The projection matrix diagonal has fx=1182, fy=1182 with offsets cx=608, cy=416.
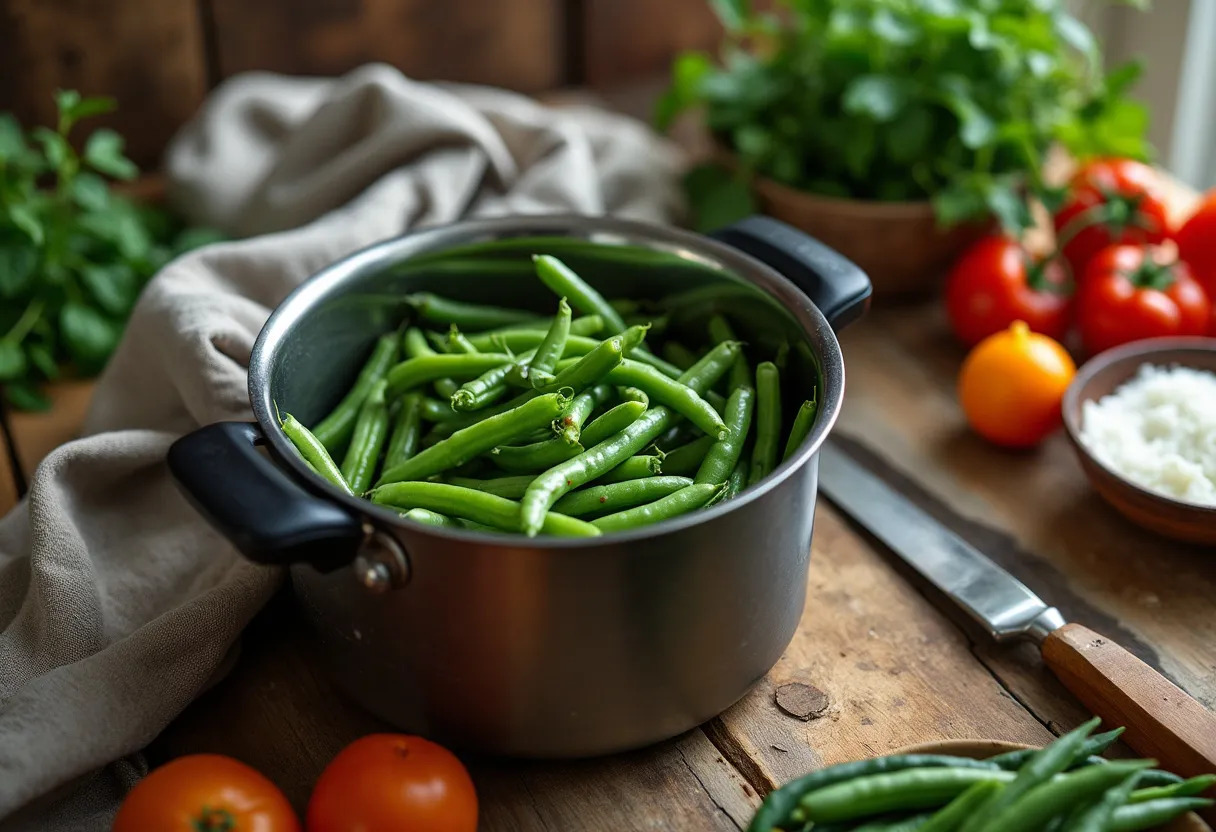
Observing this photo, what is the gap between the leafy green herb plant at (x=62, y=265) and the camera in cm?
160

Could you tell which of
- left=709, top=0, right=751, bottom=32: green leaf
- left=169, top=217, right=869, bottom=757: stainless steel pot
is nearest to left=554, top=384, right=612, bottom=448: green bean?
left=169, top=217, right=869, bottom=757: stainless steel pot

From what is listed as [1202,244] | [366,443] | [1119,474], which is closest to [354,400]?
[366,443]

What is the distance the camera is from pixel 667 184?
191 centimetres

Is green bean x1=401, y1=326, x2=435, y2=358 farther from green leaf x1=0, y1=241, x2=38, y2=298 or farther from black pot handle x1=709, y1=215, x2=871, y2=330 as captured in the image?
green leaf x1=0, y1=241, x2=38, y2=298

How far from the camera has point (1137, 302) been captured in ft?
5.44

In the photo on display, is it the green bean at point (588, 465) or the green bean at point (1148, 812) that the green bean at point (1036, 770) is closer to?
the green bean at point (1148, 812)

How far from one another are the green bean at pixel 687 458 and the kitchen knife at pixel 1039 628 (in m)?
0.28

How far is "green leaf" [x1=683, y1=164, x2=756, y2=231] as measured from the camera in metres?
1.81

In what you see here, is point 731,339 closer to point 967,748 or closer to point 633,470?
point 633,470

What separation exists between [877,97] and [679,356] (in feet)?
1.77

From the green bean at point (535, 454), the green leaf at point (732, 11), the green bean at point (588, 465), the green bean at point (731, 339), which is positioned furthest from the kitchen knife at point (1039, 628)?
the green leaf at point (732, 11)

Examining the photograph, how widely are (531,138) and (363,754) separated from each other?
45.0 inches

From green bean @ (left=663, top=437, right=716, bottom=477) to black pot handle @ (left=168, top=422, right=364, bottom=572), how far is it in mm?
387

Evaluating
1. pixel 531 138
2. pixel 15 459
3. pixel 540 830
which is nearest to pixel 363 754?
pixel 540 830
